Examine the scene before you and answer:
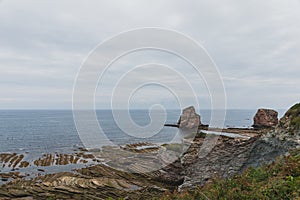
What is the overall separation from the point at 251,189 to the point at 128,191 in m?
24.1

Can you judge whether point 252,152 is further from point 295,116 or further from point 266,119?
point 266,119

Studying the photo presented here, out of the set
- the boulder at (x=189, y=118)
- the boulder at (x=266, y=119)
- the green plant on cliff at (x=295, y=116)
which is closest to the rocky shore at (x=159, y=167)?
the green plant on cliff at (x=295, y=116)

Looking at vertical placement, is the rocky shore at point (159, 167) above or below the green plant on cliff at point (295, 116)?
below

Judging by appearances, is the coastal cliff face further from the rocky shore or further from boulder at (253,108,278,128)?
boulder at (253,108,278,128)

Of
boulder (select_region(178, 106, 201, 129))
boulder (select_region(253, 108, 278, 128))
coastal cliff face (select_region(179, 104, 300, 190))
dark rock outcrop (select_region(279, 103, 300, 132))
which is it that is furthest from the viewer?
boulder (select_region(178, 106, 201, 129))

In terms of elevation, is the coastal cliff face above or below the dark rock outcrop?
below

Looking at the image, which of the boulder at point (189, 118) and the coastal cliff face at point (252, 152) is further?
the boulder at point (189, 118)

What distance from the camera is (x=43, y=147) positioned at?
6881cm

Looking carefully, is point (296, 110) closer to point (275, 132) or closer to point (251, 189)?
point (275, 132)

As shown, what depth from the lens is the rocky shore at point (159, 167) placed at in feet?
52.5

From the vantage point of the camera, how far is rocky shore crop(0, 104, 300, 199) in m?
16.0

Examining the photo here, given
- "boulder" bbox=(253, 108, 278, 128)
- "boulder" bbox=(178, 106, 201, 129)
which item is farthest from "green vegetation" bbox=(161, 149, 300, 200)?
"boulder" bbox=(178, 106, 201, 129)

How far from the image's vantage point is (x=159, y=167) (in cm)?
3862

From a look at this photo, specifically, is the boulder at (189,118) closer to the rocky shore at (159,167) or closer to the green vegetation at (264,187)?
the rocky shore at (159,167)
